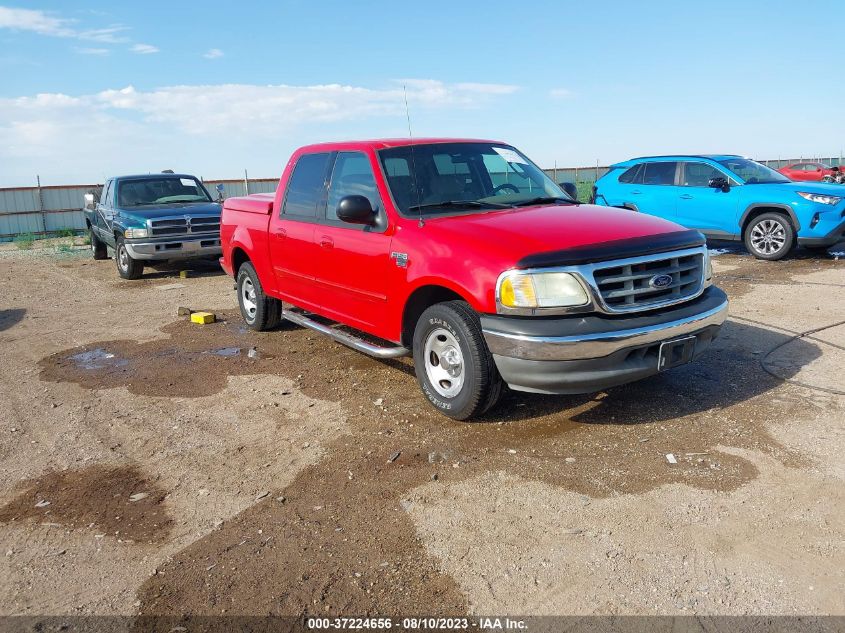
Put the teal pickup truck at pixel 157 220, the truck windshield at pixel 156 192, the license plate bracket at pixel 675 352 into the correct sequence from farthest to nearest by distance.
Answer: the truck windshield at pixel 156 192
the teal pickup truck at pixel 157 220
the license plate bracket at pixel 675 352

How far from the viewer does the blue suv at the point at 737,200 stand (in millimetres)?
10977

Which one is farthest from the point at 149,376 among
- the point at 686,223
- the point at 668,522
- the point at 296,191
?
the point at 686,223

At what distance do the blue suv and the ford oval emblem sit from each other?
26.2 feet

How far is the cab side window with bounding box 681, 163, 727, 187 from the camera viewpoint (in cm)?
1212

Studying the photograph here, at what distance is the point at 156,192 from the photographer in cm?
1307

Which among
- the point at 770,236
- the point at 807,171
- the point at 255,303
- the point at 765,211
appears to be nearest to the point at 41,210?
the point at 255,303

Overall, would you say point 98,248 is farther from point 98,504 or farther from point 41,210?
point 98,504

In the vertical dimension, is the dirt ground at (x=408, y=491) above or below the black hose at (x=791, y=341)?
below

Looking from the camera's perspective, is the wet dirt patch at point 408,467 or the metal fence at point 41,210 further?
the metal fence at point 41,210

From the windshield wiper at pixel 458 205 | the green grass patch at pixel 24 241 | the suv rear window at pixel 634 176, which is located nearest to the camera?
the windshield wiper at pixel 458 205

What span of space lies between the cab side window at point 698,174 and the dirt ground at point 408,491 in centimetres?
616

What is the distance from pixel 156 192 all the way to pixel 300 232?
26.7 ft

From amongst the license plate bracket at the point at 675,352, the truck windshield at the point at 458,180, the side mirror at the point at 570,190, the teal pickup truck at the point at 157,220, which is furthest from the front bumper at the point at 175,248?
the license plate bracket at the point at 675,352

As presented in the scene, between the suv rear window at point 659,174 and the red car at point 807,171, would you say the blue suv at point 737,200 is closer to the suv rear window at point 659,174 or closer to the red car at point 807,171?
the suv rear window at point 659,174
